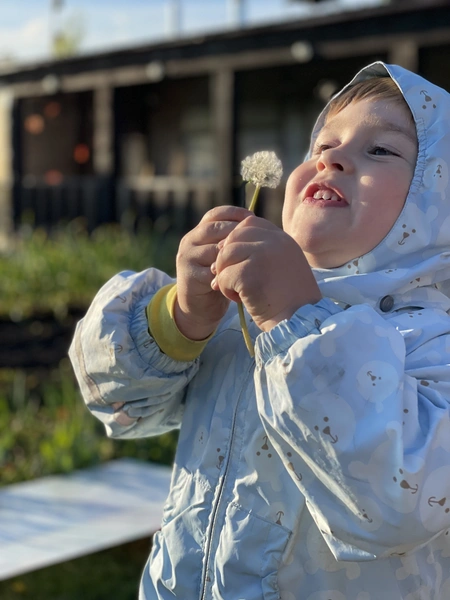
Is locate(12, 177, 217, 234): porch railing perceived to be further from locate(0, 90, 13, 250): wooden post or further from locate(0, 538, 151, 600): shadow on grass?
locate(0, 538, 151, 600): shadow on grass

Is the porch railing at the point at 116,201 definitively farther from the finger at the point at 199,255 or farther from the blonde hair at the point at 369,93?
the finger at the point at 199,255

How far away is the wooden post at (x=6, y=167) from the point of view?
14.0m

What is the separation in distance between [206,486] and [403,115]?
0.74 meters

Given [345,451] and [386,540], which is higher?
[345,451]

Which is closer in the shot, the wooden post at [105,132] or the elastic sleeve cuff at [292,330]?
the elastic sleeve cuff at [292,330]

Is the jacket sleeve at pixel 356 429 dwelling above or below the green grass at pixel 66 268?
above

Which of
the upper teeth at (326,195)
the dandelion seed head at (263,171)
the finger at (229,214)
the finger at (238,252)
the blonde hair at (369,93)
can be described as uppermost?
the blonde hair at (369,93)

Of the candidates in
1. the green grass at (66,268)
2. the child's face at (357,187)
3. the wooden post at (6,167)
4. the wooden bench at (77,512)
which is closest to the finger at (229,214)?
the child's face at (357,187)

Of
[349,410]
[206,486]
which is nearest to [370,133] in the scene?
[349,410]

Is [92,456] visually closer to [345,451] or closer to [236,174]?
[345,451]

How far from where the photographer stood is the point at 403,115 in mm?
1543

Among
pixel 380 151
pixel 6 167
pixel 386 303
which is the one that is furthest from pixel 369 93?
pixel 6 167

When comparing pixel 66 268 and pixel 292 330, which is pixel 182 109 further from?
pixel 292 330

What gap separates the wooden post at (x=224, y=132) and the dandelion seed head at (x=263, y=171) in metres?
8.88
